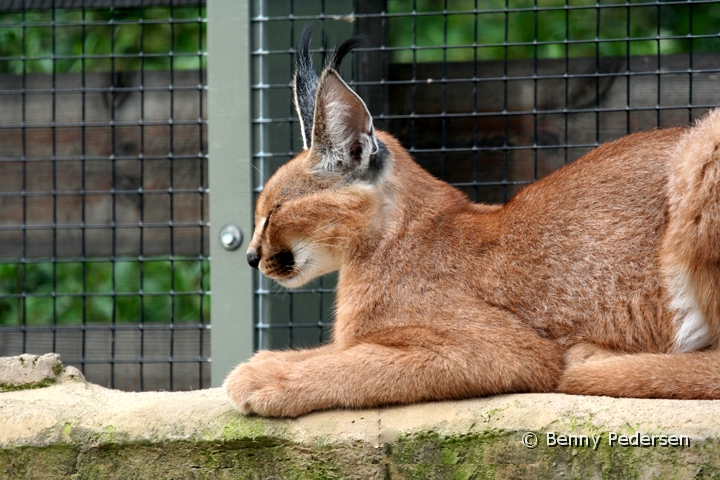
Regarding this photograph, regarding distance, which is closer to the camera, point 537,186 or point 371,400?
point 371,400

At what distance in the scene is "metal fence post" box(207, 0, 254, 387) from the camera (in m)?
4.50

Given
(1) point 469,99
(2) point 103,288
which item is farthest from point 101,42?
(1) point 469,99

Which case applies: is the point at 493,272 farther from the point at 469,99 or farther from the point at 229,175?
the point at 469,99

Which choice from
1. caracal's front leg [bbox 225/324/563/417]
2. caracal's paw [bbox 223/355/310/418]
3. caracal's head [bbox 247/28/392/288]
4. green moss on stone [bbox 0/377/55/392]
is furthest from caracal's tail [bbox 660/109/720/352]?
green moss on stone [bbox 0/377/55/392]

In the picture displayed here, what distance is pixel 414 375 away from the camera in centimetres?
314

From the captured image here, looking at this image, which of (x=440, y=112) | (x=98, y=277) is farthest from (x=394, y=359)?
(x=98, y=277)

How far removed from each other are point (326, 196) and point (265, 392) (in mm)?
840

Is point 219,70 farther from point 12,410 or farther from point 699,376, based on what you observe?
point 699,376

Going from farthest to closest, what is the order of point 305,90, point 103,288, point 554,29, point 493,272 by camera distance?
1. point 103,288
2. point 554,29
3. point 305,90
4. point 493,272

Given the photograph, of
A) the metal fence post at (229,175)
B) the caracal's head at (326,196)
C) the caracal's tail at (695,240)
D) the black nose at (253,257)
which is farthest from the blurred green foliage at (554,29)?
the caracal's tail at (695,240)

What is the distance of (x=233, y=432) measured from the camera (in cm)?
319

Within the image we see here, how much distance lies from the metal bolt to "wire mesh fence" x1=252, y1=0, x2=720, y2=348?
271mm

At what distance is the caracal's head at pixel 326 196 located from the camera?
11.5 ft

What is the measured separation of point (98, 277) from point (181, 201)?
1547 millimetres
